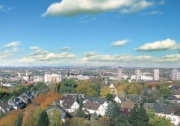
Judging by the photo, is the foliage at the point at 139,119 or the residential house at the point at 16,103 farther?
the residential house at the point at 16,103

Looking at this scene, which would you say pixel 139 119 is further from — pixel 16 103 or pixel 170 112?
pixel 16 103

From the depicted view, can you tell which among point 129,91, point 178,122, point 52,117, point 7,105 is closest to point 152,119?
point 178,122

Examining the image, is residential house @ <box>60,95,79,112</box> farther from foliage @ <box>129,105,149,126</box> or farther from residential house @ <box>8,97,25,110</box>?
foliage @ <box>129,105,149,126</box>

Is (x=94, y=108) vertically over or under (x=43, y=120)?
under

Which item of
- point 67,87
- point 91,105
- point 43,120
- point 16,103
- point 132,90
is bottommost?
point 16,103

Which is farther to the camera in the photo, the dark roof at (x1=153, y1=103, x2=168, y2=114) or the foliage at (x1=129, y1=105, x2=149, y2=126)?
the dark roof at (x1=153, y1=103, x2=168, y2=114)

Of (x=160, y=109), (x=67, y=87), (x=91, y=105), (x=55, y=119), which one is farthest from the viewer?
(x=67, y=87)

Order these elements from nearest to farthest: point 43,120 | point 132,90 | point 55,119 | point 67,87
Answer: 1. point 43,120
2. point 55,119
3. point 67,87
4. point 132,90

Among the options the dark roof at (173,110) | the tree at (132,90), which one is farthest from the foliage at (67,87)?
the dark roof at (173,110)

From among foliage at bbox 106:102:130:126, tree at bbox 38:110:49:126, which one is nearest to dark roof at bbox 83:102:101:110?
foliage at bbox 106:102:130:126

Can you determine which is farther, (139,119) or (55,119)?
(139,119)

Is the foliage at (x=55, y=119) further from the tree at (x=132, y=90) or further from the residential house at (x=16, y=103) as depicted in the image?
the tree at (x=132, y=90)

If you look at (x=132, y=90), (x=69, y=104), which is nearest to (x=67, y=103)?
(x=69, y=104)
